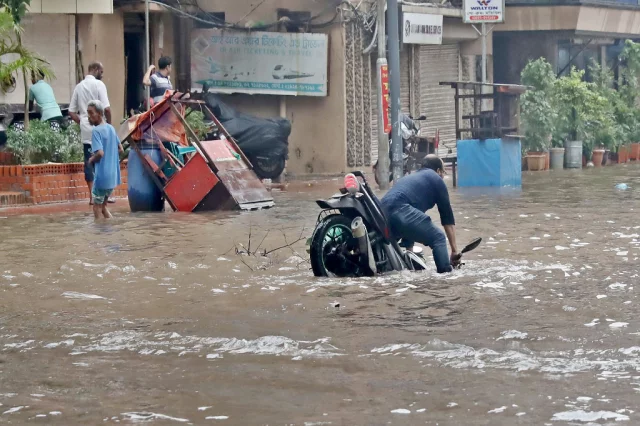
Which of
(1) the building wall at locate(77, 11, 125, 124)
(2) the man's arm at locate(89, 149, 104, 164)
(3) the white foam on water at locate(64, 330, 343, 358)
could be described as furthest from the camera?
(1) the building wall at locate(77, 11, 125, 124)

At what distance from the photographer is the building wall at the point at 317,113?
72.0 ft

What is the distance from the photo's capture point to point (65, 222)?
41.4ft

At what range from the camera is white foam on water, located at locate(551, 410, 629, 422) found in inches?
183

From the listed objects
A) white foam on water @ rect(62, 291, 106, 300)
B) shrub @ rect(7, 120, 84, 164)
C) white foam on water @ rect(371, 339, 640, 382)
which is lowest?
white foam on water @ rect(371, 339, 640, 382)

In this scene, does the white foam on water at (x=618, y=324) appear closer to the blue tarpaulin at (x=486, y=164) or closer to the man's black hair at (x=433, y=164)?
the man's black hair at (x=433, y=164)

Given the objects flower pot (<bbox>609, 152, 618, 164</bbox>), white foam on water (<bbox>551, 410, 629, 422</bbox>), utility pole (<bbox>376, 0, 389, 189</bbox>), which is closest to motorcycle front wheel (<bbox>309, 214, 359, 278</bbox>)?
white foam on water (<bbox>551, 410, 629, 422</bbox>)

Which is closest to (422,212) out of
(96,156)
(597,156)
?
(96,156)

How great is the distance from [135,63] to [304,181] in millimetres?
3738

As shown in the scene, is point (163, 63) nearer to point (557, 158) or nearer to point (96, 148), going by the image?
point (96, 148)

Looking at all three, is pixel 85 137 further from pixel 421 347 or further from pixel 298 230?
pixel 421 347

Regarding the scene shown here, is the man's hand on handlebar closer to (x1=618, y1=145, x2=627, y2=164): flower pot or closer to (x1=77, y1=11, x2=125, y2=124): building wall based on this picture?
(x1=77, y1=11, x2=125, y2=124): building wall

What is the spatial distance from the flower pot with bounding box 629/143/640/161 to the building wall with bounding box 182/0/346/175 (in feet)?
30.0

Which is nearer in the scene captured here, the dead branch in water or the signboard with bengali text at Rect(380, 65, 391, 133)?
the dead branch in water

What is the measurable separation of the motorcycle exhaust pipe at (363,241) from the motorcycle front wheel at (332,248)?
137 millimetres
